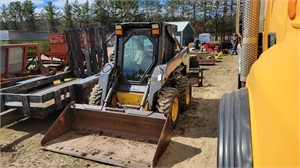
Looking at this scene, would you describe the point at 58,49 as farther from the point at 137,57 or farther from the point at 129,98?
the point at 129,98

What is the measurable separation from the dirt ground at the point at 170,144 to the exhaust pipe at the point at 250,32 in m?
1.53

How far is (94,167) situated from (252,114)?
8.89 ft

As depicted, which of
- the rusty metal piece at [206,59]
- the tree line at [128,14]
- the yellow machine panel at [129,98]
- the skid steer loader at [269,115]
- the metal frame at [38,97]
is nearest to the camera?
the skid steer loader at [269,115]

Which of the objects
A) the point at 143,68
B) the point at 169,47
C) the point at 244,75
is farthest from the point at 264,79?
the point at 169,47

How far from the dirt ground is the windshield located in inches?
51.1

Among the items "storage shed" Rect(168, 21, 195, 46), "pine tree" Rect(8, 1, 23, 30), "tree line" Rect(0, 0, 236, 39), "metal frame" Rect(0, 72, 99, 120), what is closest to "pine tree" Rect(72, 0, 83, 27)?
"tree line" Rect(0, 0, 236, 39)

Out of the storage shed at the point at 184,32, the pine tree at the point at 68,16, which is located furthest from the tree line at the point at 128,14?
the storage shed at the point at 184,32

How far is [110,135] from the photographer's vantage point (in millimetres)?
4293

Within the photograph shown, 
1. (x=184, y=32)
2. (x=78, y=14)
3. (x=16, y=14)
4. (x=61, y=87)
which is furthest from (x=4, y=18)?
(x=61, y=87)

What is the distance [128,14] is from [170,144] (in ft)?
110

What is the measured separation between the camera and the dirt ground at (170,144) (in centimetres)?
368

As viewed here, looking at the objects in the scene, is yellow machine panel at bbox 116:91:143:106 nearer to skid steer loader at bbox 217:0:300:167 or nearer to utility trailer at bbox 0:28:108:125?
utility trailer at bbox 0:28:108:125

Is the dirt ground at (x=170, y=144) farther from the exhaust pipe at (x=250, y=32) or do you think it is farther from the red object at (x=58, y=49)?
the red object at (x=58, y=49)

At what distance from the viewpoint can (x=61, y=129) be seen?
4340 mm
